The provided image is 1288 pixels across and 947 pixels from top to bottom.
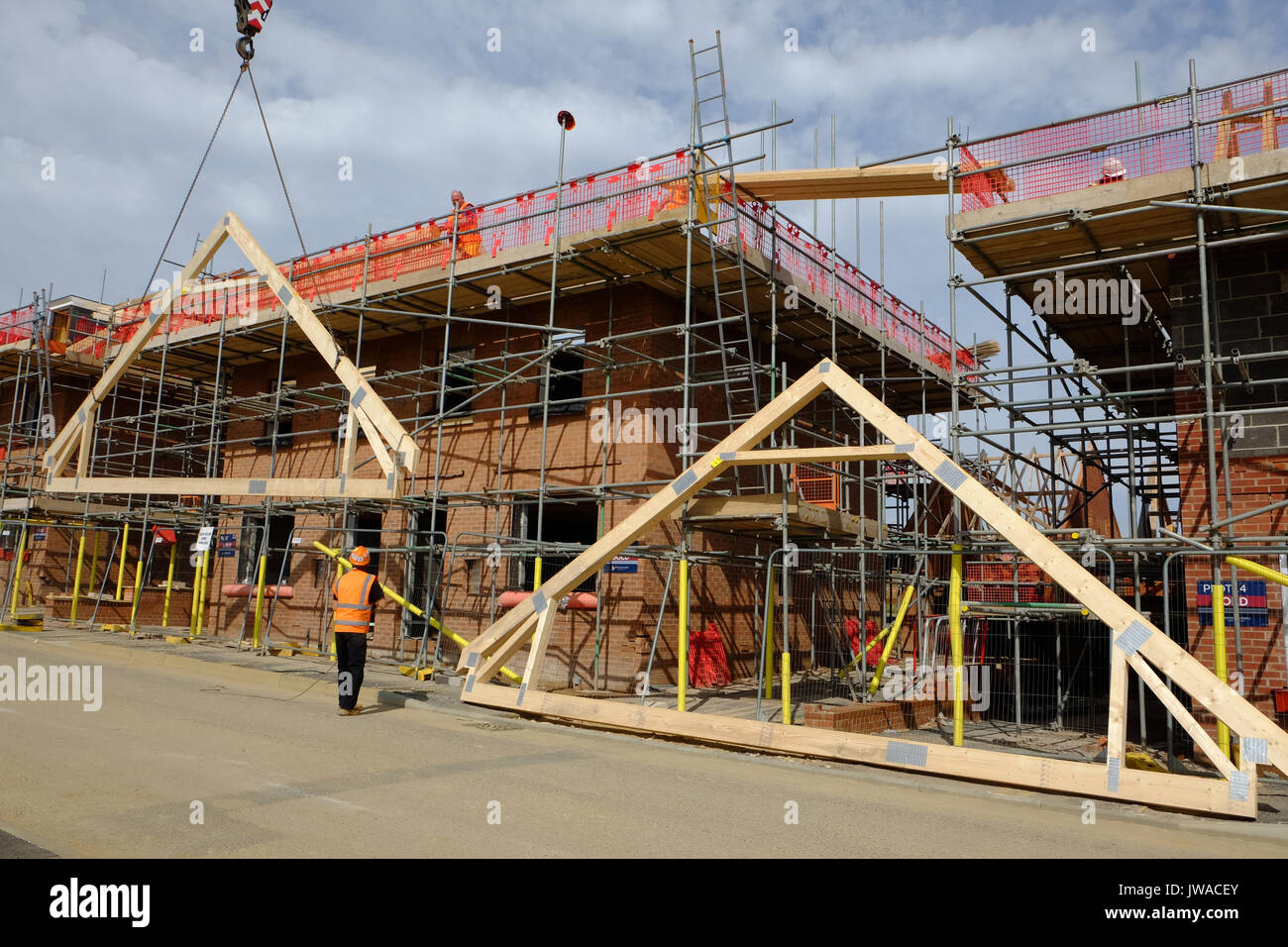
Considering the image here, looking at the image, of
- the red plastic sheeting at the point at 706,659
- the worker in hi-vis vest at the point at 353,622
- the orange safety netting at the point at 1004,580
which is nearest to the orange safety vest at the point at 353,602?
the worker in hi-vis vest at the point at 353,622

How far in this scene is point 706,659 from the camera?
1552 centimetres

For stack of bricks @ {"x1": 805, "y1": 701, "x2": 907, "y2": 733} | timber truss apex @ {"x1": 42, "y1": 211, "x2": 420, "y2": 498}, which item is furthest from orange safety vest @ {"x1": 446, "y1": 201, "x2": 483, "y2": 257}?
stack of bricks @ {"x1": 805, "y1": 701, "x2": 907, "y2": 733}

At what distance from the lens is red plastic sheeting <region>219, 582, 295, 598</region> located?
19.3 meters

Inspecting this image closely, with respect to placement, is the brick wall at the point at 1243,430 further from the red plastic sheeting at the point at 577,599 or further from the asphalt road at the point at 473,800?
the red plastic sheeting at the point at 577,599

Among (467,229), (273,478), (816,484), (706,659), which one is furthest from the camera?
(816,484)

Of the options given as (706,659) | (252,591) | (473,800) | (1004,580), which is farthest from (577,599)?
(252,591)

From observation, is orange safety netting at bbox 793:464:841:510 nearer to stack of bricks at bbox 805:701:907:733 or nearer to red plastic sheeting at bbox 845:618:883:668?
red plastic sheeting at bbox 845:618:883:668

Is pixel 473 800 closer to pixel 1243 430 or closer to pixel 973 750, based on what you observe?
pixel 973 750

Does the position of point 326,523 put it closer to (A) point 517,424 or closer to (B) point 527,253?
(A) point 517,424

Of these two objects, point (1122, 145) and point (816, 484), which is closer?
point (1122, 145)

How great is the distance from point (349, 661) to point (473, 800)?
4.77 meters

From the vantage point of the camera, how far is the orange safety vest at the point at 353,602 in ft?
35.5

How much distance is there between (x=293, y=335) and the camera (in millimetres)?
19891
